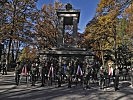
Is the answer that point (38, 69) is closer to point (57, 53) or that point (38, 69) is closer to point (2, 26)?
point (57, 53)

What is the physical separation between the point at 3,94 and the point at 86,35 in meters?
33.3

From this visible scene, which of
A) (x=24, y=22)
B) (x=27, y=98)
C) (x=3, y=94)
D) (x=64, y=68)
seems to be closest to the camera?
(x=27, y=98)

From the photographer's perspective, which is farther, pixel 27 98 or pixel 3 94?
pixel 3 94

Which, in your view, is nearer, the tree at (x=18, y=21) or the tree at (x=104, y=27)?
the tree at (x=104, y=27)

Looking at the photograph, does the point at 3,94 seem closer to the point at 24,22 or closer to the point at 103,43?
the point at 24,22

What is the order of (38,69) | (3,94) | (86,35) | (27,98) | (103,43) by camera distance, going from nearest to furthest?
(27,98) < (3,94) < (38,69) < (86,35) < (103,43)

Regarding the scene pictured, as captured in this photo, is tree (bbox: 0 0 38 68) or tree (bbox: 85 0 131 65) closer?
tree (bbox: 85 0 131 65)

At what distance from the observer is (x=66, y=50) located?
1079 inches

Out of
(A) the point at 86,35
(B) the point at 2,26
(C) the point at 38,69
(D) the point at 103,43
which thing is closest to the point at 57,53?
(C) the point at 38,69

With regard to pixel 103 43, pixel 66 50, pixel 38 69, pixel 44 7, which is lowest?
pixel 38 69

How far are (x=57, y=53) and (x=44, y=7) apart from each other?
2570cm

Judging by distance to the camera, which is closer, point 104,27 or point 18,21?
point 18,21

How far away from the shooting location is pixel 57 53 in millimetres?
27172

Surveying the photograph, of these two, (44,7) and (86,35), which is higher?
(44,7)
